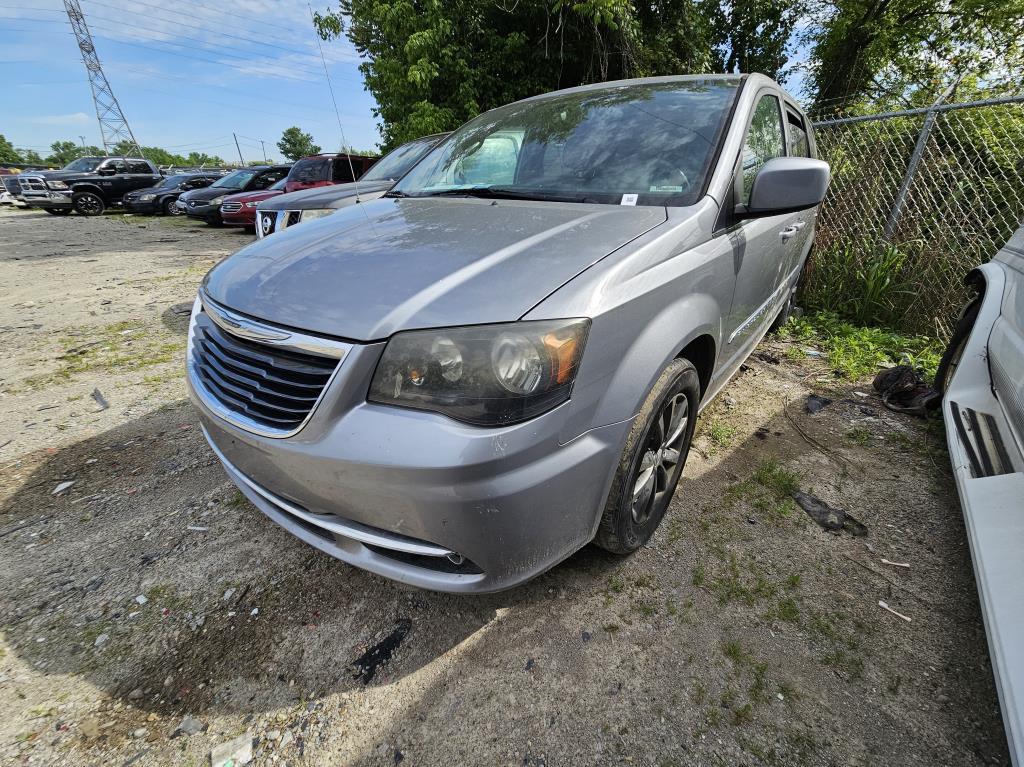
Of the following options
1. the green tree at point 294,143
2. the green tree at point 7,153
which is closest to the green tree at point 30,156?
the green tree at point 7,153

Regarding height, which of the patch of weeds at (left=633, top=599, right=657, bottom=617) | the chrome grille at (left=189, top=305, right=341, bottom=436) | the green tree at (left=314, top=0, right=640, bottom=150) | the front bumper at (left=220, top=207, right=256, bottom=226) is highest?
the green tree at (left=314, top=0, right=640, bottom=150)

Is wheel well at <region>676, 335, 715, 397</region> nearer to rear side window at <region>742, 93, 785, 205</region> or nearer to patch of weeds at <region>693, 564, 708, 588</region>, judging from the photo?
rear side window at <region>742, 93, 785, 205</region>

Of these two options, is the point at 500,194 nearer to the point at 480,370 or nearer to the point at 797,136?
the point at 480,370

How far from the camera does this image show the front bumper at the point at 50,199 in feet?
49.2

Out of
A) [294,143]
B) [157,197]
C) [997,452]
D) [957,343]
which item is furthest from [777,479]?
[294,143]

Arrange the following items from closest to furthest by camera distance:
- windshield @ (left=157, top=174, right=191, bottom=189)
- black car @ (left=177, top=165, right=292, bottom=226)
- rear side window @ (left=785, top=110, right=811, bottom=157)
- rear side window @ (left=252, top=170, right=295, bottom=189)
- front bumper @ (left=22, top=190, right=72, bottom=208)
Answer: rear side window @ (left=785, top=110, right=811, bottom=157) → black car @ (left=177, top=165, right=292, bottom=226) → rear side window @ (left=252, top=170, right=295, bottom=189) → front bumper @ (left=22, top=190, right=72, bottom=208) → windshield @ (left=157, top=174, right=191, bottom=189)

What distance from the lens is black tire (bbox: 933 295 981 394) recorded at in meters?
2.79

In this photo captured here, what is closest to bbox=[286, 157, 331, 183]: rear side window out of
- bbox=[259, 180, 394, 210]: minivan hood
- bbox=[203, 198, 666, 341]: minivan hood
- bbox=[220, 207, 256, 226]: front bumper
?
bbox=[220, 207, 256, 226]: front bumper

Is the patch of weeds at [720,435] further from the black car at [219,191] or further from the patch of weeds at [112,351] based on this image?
the black car at [219,191]

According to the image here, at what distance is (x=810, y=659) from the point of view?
153cm

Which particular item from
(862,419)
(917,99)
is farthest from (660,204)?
(917,99)

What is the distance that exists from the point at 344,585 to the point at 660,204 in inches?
70.6

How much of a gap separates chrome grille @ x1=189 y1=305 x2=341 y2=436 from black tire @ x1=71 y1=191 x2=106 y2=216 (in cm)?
1943

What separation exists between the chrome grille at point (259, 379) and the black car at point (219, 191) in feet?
41.9
